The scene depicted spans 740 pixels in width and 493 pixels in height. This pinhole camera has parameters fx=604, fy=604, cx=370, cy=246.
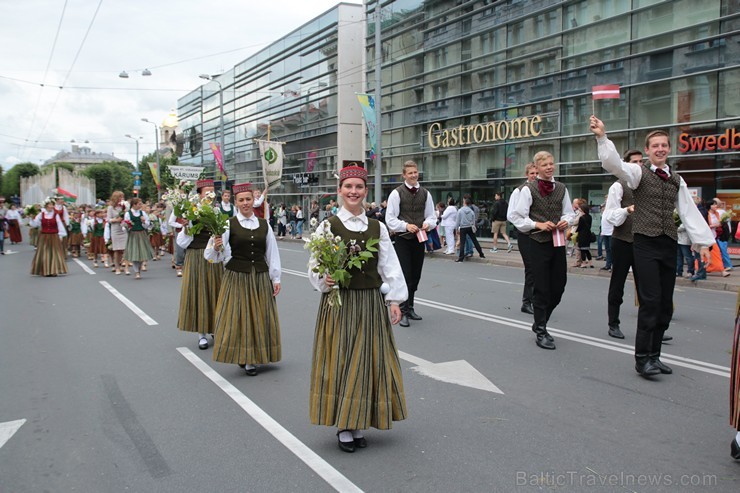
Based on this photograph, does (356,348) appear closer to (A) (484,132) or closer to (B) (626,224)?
(B) (626,224)

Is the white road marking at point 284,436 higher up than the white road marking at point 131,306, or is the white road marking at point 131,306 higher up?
the white road marking at point 284,436

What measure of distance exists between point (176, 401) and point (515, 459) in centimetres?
303

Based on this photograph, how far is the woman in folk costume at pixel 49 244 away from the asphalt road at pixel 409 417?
24.7 feet

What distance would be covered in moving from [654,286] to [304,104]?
4049 centimetres

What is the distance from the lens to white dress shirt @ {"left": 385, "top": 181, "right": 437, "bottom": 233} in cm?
823

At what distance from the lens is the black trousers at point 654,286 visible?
5.52 m

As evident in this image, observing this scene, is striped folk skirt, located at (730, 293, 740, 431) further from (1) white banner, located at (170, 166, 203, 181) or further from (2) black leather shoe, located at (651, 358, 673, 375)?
(1) white banner, located at (170, 166, 203, 181)

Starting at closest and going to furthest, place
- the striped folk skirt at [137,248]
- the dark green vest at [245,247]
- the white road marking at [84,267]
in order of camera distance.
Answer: the dark green vest at [245,247], the striped folk skirt at [137,248], the white road marking at [84,267]

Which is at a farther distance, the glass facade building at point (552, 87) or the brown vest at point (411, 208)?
the glass facade building at point (552, 87)

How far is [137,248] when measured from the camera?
49.2ft

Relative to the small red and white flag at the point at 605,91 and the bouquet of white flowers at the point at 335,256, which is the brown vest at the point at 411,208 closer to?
the small red and white flag at the point at 605,91

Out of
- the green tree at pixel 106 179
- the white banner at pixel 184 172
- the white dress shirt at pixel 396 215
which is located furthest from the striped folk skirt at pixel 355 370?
the green tree at pixel 106 179

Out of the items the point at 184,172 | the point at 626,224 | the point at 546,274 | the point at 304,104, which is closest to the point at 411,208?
the point at 546,274

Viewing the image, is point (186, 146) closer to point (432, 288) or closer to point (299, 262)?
point (299, 262)
